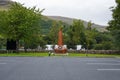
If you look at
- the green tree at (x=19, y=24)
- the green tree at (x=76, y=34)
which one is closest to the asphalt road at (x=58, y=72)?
the green tree at (x=19, y=24)

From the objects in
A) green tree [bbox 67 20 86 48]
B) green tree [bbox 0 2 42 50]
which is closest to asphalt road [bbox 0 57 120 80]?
green tree [bbox 0 2 42 50]

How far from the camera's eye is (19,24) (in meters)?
58.5

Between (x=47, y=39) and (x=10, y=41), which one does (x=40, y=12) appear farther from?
(x=47, y=39)

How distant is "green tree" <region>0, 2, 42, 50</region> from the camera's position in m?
57.9

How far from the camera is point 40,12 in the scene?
209 feet

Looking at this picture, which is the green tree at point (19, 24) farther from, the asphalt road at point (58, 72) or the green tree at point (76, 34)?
the asphalt road at point (58, 72)

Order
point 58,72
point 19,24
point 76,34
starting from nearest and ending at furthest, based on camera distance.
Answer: point 58,72 < point 19,24 < point 76,34

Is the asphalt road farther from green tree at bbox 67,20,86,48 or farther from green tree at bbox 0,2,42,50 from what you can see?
green tree at bbox 67,20,86,48

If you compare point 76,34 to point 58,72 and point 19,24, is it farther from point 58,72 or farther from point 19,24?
point 58,72

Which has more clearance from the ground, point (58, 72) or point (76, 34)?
point (76, 34)

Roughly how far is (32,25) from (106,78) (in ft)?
150

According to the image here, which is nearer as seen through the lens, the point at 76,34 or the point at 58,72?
the point at 58,72

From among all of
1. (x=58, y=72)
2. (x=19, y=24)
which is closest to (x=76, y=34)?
(x=19, y=24)

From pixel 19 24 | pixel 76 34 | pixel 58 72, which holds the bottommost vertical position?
pixel 58 72
